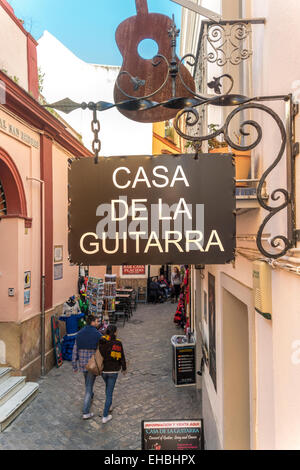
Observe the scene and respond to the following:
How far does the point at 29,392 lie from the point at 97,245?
644 centimetres

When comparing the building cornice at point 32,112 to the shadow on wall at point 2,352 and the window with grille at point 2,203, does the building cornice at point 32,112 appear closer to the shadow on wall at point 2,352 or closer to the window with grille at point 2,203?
the window with grille at point 2,203

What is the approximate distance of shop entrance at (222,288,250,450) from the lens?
3.84 metres

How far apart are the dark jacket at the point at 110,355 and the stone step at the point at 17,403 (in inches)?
76.4

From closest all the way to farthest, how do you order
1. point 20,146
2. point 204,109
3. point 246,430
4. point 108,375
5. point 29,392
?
point 246,430 → point 204,109 → point 108,375 → point 29,392 → point 20,146

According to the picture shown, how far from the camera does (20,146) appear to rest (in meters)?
8.54

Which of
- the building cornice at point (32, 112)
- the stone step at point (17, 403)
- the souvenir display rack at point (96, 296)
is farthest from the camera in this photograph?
the souvenir display rack at point (96, 296)

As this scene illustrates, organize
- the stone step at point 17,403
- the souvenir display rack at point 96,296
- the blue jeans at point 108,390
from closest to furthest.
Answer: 1. the stone step at point 17,403
2. the blue jeans at point 108,390
3. the souvenir display rack at point 96,296

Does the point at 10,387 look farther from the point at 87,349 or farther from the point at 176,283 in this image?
the point at 176,283

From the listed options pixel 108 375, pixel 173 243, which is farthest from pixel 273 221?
pixel 108 375

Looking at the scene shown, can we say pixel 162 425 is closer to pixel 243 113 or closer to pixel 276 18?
pixel 243 113

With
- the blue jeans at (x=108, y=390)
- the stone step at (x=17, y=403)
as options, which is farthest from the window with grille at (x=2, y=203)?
the blue jeans at (x=108, y=390)

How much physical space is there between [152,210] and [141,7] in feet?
13.1

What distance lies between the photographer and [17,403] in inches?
269

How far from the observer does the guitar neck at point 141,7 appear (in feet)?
15.8
